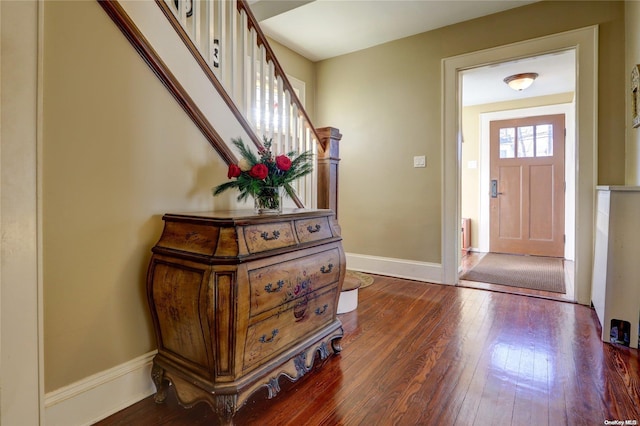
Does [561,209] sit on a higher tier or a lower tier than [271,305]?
higher

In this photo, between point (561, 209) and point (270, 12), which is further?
point (561, 209)

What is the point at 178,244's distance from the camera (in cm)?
141

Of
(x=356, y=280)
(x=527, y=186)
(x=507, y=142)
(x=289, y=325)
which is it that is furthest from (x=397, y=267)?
(x=507, y=142)

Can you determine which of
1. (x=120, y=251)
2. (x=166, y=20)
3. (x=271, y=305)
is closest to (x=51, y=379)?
(x=120, y=251)

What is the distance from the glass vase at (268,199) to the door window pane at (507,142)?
4.74 meters

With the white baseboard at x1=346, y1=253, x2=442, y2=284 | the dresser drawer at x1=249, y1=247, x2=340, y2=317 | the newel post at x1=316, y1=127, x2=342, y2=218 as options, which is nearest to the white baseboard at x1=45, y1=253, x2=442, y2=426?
the dresser drawer at x1=249, y1=247, x2=340, y2=317

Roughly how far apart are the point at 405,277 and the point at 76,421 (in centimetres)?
297

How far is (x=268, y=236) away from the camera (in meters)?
1.45

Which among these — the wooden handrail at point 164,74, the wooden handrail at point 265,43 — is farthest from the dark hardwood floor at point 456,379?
the wooden handrail at point 265,43

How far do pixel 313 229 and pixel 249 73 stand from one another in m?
1.16

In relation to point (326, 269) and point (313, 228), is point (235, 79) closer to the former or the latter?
point (313, 228)

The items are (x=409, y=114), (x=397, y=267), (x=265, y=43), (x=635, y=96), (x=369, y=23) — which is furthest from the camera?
(x=397, y=267)

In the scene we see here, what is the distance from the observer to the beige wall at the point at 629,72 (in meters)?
2.27

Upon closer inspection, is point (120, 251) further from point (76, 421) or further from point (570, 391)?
point (570, 391)
